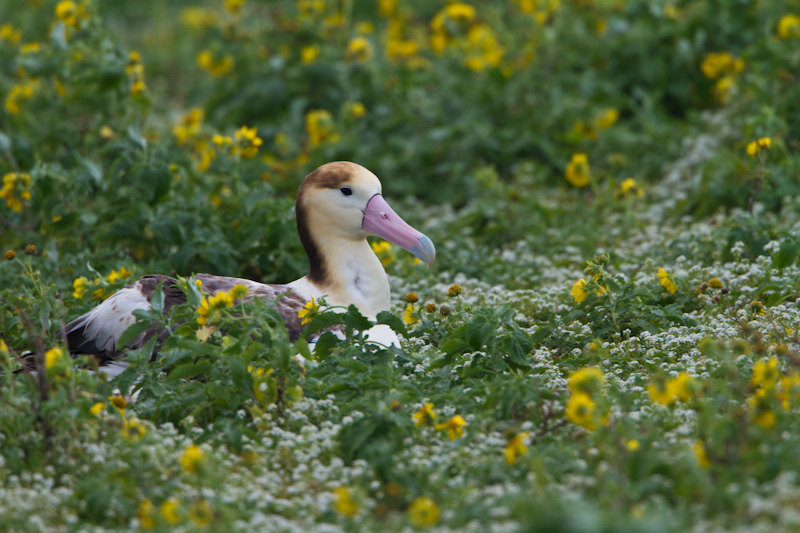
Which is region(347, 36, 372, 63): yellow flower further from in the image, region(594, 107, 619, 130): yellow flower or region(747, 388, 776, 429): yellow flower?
region(747, 388, 776, 429): yellow flower

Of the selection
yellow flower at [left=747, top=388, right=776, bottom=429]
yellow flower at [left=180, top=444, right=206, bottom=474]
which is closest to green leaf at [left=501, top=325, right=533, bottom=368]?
yellow flower at [left=747, top=388, right=776, bottom=429]

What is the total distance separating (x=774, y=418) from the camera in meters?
3.08

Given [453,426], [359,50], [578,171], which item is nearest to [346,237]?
[453,426]

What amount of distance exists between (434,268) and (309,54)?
7.67ft

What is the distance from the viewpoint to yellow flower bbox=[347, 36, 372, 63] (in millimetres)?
7332

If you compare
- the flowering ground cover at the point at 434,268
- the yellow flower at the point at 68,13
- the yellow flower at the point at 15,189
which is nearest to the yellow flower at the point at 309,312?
the flowering ground cover at the point at 434,268

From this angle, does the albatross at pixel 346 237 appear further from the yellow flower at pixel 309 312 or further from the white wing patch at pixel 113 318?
the yellow flower at pixel 309 312

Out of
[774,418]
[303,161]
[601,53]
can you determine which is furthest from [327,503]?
[601,53]

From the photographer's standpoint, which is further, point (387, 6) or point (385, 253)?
point (387, 6)

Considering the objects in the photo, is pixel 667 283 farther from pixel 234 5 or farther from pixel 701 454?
pixel 234 5

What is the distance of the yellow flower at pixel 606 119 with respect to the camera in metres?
7.16

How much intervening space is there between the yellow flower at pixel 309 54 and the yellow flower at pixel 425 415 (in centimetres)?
444

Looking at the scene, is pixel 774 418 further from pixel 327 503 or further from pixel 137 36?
pixel 137 36

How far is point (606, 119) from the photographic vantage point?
7.17 m
